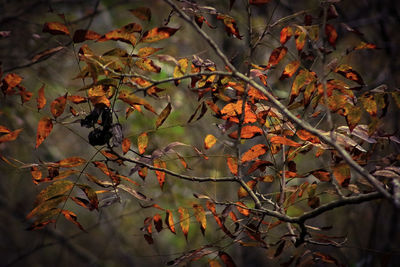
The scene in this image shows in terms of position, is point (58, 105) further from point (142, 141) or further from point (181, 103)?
point (181, 103)

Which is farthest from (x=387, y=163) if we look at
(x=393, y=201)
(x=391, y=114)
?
(x=391, y=114)

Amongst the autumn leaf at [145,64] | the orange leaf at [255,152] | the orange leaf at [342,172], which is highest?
the autumn leaf at [145,64]

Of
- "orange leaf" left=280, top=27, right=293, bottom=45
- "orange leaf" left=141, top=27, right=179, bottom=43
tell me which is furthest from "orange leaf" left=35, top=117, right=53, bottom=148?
"orange leaf" left=280, top=27, right=293, bottom=45

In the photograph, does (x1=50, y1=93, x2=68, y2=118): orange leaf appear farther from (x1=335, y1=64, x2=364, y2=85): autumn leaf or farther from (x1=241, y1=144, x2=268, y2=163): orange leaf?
(x1=335, y1=64, x2=364, y2=85): autumn leaf

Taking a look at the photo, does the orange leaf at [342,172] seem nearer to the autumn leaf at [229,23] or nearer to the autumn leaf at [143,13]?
the autumn leaf at [229,23]

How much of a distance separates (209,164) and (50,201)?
6.11 ft

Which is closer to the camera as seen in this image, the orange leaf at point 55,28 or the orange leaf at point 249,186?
the orange leaf at point 55,28

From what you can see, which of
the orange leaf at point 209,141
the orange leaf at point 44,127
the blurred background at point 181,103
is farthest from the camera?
the blurred background at point 181,103

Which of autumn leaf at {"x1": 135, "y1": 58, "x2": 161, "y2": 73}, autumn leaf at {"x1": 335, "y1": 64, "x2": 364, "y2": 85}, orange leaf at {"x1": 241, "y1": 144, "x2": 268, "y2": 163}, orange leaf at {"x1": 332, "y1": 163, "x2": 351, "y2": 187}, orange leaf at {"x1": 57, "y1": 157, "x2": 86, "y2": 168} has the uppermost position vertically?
autumn leaf at {"x1": 135, "y1": 58, "x2": 161, "y2": 73}

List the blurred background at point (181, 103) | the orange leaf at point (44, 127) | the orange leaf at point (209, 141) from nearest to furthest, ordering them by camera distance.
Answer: the orange leaf at point (44, 127)
the orange leaf at point (209, 141)
the blurred background at point (181, 103)

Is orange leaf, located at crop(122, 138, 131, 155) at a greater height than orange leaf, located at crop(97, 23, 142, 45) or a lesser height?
lesser

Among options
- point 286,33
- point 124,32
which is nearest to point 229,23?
point 286,33

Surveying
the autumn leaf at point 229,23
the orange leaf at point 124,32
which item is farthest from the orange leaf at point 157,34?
the autumn leaf at point 229,23

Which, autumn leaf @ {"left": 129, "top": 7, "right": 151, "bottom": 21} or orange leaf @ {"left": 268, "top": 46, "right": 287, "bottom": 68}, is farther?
orange leaf @ {"left": 268, "top": 46, "right": 287, "bottom": 68}
